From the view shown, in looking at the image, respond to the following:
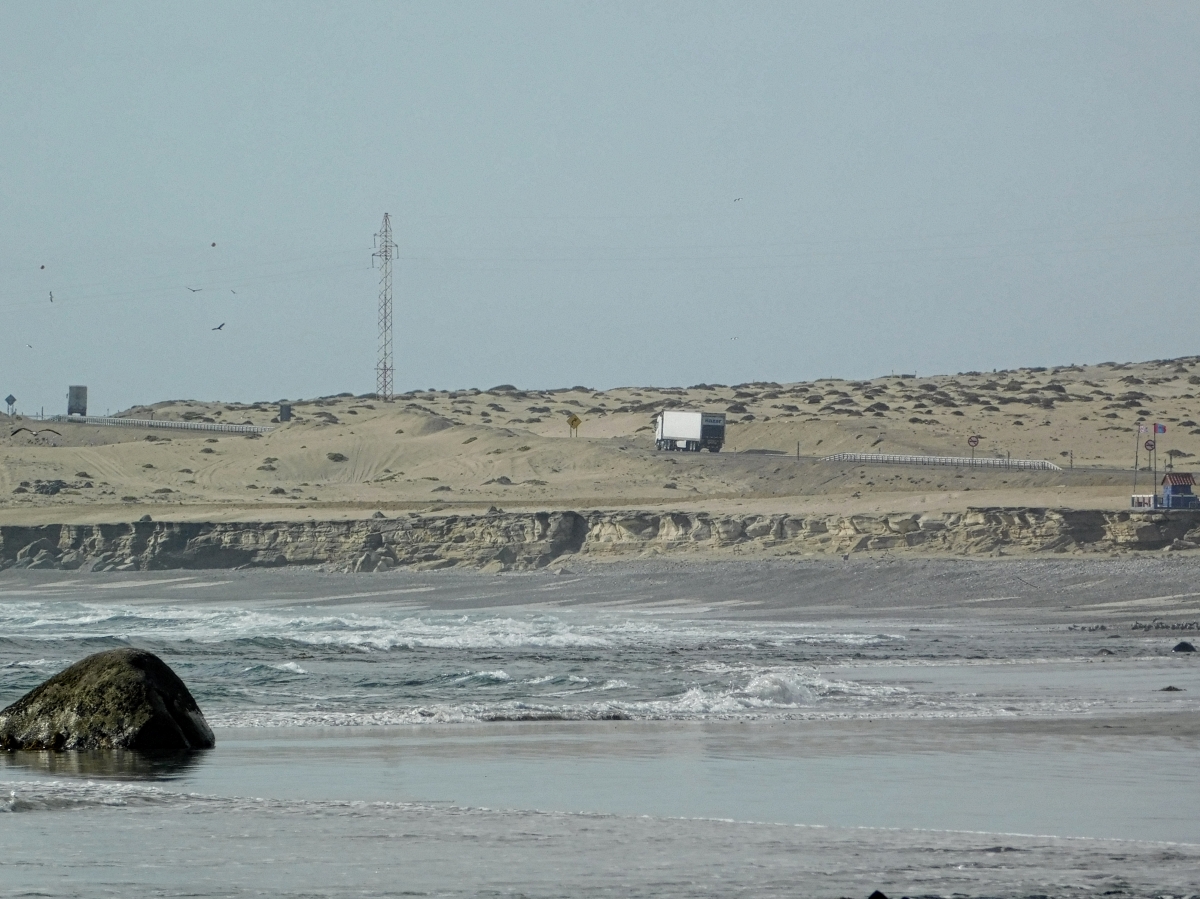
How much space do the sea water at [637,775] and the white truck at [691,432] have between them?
149 feet

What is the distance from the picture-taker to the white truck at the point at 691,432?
71375mm

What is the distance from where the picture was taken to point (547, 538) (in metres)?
50.0

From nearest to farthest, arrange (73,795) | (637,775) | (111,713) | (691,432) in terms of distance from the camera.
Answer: (73,795) → (637,775) → (111,713) → (691,432)

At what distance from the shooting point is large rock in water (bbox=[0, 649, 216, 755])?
41.6ft

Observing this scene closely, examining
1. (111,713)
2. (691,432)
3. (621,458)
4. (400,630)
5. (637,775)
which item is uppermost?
(691,432)

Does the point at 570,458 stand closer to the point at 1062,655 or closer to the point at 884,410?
the point at 884,410

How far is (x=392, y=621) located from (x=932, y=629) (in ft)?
39.5

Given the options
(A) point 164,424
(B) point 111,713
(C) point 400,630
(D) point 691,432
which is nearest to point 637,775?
(B) point 111,713

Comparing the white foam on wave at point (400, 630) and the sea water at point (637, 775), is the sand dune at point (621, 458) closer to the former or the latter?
the white foam on wave at point (400, 630)

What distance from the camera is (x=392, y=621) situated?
33750 millimetres

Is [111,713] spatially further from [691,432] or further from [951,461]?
[691,432]

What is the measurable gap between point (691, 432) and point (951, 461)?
13.2 meters

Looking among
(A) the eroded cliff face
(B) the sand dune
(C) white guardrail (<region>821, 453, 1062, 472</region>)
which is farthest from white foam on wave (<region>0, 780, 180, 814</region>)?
(C) white guardrail (<region>821, 453, 1062, 472</region>)

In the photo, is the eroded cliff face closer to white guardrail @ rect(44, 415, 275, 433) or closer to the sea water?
the sea water
